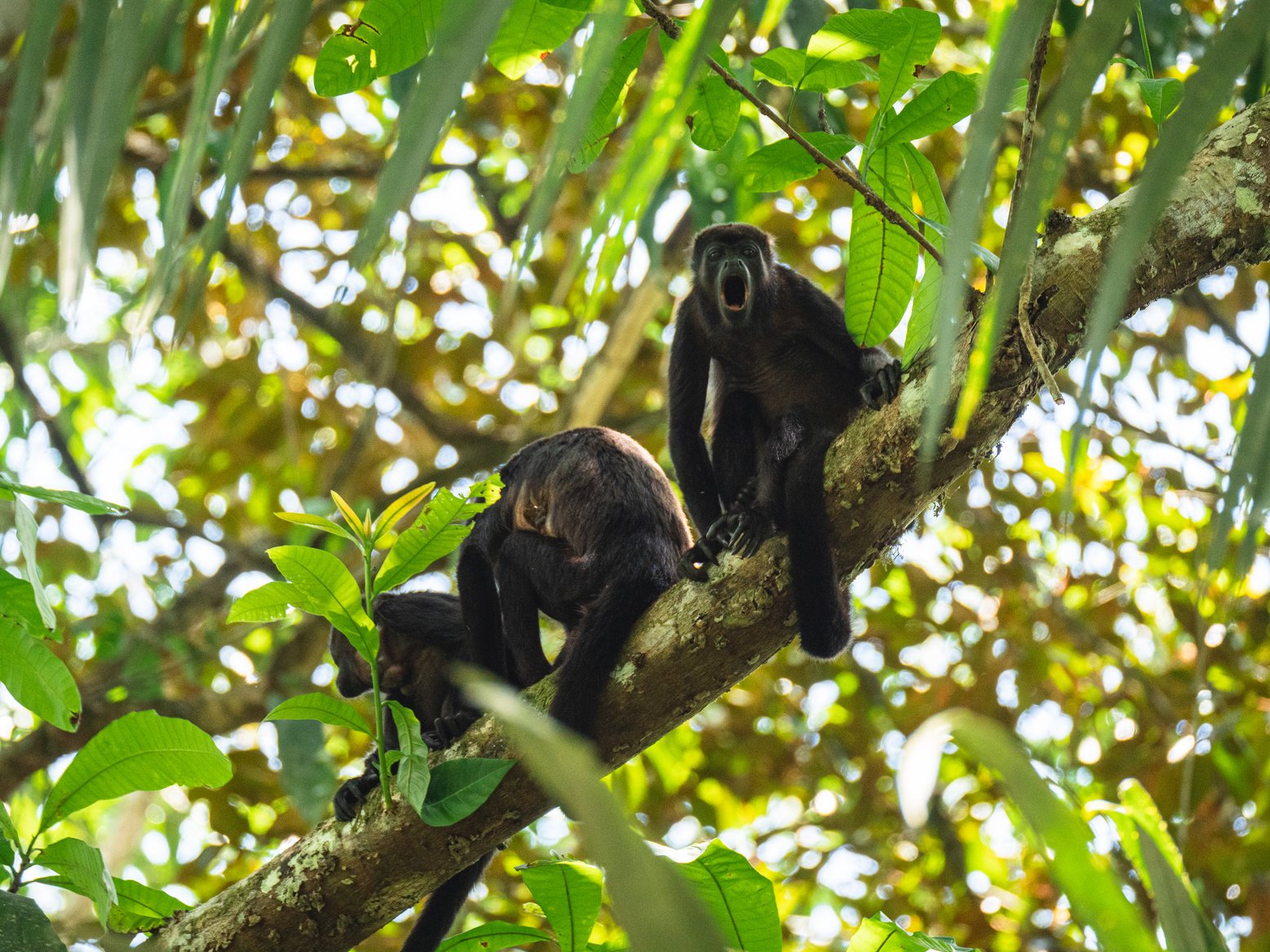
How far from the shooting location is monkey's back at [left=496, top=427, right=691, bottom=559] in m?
3.89

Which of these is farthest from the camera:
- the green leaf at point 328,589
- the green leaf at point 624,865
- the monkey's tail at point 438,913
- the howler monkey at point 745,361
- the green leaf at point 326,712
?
the howler monkey at point 745,361

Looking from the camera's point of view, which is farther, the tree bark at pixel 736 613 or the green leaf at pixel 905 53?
the tree bark at pixel 736 613

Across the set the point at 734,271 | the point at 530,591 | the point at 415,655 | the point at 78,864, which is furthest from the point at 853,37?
the point at 415,655

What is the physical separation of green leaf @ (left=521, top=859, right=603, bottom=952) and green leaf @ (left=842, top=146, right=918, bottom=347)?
133 cm

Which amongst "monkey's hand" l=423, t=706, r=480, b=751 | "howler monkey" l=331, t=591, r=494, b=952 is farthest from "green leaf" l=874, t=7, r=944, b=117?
"howler monkey" l=331, t=591, r=494, b=952

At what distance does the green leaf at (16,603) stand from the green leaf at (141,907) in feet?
2.45

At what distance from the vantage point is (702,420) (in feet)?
14.8

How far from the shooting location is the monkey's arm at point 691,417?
161 inches

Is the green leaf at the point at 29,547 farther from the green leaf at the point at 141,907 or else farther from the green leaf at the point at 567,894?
the green leaf at the point at 567,894

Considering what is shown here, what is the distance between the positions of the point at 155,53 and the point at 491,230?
7.36 meters

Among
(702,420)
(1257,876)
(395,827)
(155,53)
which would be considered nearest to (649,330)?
(702,420)

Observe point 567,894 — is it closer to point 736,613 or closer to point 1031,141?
point 736,613

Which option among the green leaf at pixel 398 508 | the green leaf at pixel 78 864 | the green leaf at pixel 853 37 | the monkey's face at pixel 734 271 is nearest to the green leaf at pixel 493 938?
the green leaf at pixel 78 864

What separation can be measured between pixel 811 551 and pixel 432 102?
210cm
